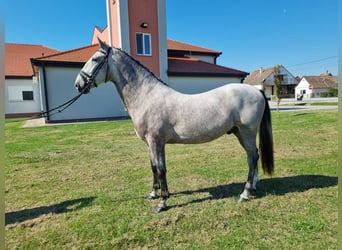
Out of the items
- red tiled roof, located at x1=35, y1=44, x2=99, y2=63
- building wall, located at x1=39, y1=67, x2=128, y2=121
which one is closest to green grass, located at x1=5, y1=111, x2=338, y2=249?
building wall, located at x1=39, y1=67, x2=128, y2=121

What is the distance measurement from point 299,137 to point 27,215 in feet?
24.0

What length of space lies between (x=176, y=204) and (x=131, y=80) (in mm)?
1787

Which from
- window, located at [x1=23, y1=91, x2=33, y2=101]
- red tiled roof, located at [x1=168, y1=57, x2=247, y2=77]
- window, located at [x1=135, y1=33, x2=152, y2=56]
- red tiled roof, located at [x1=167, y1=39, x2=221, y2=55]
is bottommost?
window, located at [x1=23, y1=91, x2=33, y2=101]

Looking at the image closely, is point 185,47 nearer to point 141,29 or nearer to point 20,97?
point 141,29

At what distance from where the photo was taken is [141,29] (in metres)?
16.1

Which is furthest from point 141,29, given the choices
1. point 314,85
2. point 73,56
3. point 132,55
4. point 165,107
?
point 314,85

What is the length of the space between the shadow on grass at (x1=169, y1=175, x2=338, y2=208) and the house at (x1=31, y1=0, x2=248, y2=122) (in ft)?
44.3

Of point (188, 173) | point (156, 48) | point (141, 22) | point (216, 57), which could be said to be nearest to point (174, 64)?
point (156, 48)

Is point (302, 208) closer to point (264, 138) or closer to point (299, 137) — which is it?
point (264, 138)

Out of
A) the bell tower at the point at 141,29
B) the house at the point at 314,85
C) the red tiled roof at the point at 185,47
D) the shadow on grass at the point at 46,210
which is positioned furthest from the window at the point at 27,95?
the house at the point at 314,85

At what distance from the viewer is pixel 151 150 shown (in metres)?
3.05

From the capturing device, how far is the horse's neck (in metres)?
3.09

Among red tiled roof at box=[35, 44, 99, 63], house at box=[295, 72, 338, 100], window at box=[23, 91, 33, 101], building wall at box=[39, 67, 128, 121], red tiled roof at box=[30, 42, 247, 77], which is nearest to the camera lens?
building wall at box=[39, 67, 128, 121]

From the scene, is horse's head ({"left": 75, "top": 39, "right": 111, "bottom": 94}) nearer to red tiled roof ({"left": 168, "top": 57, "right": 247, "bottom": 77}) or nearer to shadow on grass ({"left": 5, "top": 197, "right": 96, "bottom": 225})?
shadow on grass ({"left": 5, "top": 197, "right": 96, "bottom": 225})
